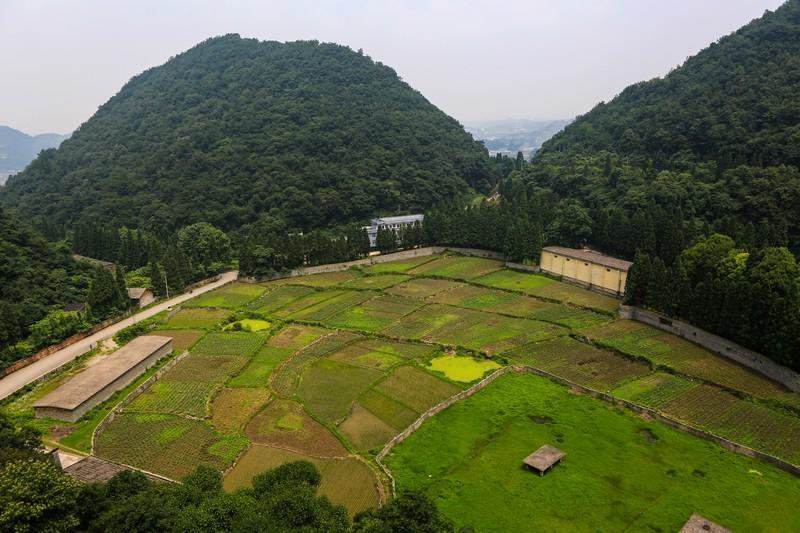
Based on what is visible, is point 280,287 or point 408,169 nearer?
point 280,287

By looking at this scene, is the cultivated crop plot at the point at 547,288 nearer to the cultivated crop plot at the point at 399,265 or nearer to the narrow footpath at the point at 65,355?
the cultivated crop plot at the point at 399,265

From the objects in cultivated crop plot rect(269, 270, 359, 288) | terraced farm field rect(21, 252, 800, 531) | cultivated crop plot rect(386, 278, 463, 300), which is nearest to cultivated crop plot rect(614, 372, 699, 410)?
terraced farm field rect(21, 252, 800, 531)

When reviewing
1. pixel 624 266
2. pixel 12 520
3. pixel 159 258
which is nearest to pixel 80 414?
pixel 12 520

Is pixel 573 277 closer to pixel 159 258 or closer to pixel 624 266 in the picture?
pixel 624 266

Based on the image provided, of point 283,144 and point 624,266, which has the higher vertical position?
point 283,144

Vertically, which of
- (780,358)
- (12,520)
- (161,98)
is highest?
(161,98)

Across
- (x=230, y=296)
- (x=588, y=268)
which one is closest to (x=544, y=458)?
(x=588, y=268)

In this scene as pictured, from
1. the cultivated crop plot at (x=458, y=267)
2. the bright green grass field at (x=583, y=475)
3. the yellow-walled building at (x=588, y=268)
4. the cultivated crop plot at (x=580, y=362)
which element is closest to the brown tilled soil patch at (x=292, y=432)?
the bright green grass field at (x=583, y=475)
